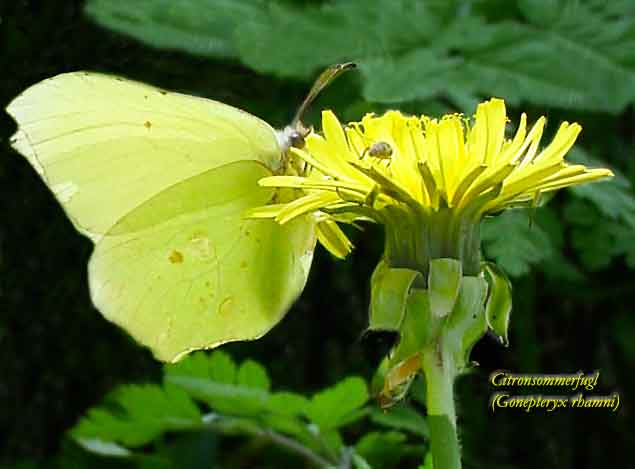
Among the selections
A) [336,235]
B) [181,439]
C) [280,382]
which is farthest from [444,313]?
[280,382]

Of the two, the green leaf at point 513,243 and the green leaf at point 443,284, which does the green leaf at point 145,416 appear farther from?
the green leaf at point 443,284

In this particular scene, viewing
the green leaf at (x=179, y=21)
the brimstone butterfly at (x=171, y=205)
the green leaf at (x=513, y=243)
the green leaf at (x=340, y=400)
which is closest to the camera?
the brimstone butterfly at (x=171, y=205)

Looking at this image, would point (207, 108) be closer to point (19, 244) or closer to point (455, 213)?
point (455, 213)

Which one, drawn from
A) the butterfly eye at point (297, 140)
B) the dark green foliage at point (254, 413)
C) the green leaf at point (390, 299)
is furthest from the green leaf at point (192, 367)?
the green leaf at point (390, 299)

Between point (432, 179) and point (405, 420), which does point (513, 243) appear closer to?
point (405, 420)

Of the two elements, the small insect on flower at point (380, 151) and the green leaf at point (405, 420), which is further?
the green leaf at point (405, 420)

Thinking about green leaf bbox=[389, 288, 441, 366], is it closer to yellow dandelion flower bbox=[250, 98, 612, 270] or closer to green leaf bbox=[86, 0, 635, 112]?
yellow dandelion flower bbox=[250, 98, 612, 270]
